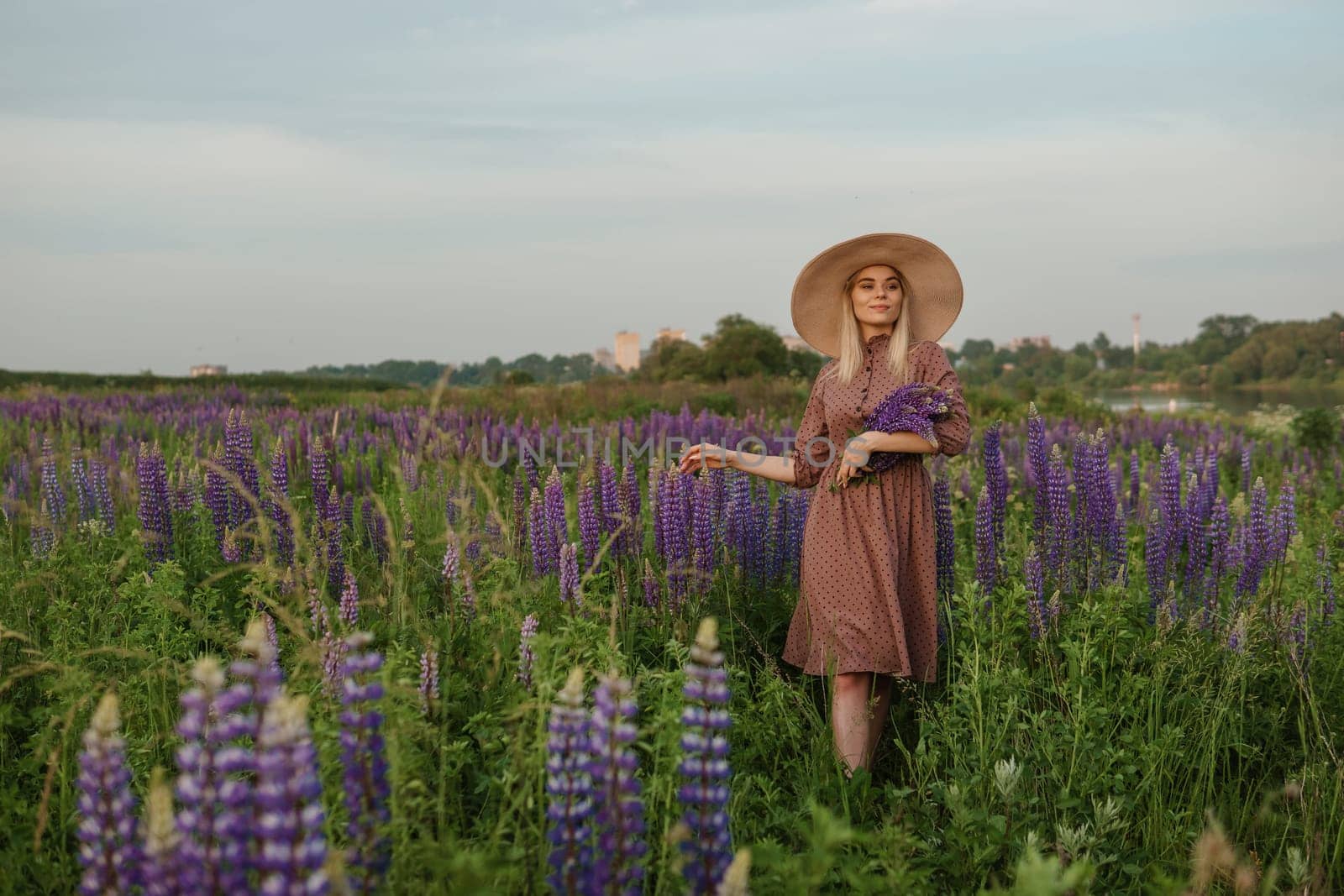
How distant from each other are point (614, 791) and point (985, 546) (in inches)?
127

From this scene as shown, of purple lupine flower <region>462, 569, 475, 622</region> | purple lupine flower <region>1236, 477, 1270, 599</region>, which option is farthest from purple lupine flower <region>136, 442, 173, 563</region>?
purple lupine flower <region>1236, 477, 1270, 599</region>

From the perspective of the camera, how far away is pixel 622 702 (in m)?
1.93

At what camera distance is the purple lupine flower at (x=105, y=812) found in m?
1.70

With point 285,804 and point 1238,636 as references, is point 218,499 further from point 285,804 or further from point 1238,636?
point 1238,636

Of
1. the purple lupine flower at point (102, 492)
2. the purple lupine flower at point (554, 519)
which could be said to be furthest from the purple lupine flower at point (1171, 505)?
the purple lupine flower at point (102, 492)

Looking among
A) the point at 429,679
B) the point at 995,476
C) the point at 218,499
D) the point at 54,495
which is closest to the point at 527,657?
the point at 429,679

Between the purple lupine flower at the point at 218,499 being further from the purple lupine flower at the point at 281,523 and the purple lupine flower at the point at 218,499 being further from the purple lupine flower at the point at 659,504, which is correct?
the purple lupine flower at the point at 659,504

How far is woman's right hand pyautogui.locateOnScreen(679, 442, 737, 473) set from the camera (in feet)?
14.0

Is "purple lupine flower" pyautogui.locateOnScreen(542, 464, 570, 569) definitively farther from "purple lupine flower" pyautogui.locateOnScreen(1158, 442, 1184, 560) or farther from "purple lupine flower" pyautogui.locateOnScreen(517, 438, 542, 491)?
"purple lupine flower" pyautogui.locateOnScreen(1158, 442, 1184, 560)

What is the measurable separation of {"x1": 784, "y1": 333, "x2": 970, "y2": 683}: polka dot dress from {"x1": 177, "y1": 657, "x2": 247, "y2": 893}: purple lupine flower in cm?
272

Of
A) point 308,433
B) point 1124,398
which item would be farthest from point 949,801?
point 1124,398

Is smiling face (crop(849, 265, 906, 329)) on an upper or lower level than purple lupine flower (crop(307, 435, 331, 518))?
upper

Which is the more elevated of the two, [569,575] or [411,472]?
[411,472]

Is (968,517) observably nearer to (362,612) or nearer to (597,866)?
(362,612)
